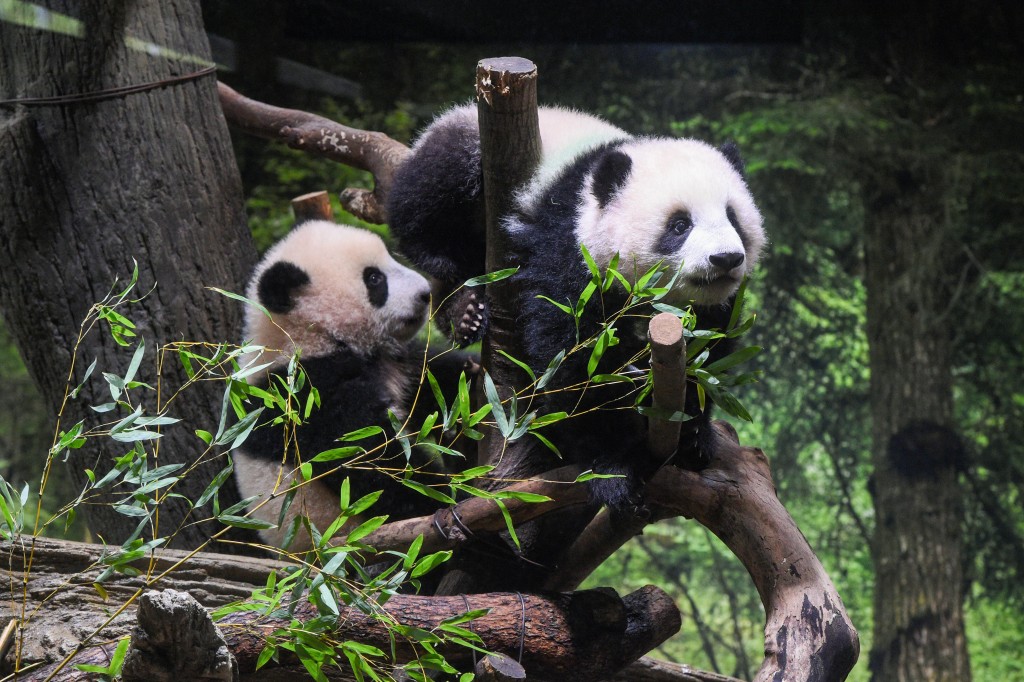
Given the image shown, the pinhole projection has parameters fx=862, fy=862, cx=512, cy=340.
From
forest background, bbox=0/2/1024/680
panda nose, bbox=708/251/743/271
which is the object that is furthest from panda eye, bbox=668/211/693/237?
forest background, bbox=0/2/1024/680

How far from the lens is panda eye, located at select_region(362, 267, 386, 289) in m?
2.43

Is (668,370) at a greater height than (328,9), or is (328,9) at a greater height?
(328,9)

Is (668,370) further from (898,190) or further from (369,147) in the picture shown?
(898,190)

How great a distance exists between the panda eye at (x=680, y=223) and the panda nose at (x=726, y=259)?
124mm

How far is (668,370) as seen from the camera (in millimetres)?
1332

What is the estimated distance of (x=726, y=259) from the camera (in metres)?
1.61

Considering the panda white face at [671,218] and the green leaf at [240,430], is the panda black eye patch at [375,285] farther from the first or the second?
the green leaf at [240,430]

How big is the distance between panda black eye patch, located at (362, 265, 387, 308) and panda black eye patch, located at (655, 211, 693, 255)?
0.97 metres

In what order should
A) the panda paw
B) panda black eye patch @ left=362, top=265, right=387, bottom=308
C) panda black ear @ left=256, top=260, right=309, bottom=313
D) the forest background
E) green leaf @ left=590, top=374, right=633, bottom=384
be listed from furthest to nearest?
the forest background < panda black eye patch @ left=362, top=265, right=387, bottom=308 < panda black ear @ left=256, top=260, right=309, bottom=313 < the panda paw < green leaf @ left=590, top=374, right=633, bottom=384

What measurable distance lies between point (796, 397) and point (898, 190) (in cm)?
103

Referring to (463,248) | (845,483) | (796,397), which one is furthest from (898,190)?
(463,248)

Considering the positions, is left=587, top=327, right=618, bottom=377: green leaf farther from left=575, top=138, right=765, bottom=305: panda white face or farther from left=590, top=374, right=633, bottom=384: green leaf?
left=575, top=138, right=765, bottom=305: panda white face

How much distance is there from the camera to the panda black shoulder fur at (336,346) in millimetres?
2174

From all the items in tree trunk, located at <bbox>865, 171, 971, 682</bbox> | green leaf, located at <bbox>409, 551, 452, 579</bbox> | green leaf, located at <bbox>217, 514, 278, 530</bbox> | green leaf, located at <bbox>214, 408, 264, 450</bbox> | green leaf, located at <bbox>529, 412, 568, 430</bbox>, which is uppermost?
green leaf, located at <bbox>214, 408, 264, 450</bbox>
